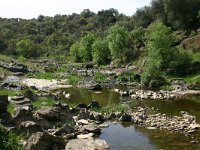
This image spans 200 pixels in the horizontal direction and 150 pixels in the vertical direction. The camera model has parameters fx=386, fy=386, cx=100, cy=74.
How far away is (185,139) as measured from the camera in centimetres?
3788

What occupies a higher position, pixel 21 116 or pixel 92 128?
pixel 21 116

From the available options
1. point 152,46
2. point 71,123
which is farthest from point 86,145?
point 152,46

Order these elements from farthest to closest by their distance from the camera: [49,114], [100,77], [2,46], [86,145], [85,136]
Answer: [2,46] < [100,77] < [49,114] < [85,136] < [86,145]

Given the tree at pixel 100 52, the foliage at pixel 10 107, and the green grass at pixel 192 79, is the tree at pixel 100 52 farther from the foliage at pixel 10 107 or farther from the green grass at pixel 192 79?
the foliage at pixel 10 107

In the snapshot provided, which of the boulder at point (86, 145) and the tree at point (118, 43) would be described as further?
the tree at point (118, 43)

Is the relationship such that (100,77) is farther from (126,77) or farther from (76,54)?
(76,54)

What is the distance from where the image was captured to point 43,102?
52781 mm

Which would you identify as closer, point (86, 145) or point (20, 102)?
point (86, 145)

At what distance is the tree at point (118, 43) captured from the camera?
114 metres

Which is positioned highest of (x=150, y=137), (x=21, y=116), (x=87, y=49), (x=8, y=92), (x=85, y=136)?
(x=87, y=49)

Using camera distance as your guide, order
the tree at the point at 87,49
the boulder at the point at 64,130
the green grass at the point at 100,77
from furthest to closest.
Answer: the tree at the point at 87,49
the green grass at the point at 100,77
the boulder at the point at 64,130

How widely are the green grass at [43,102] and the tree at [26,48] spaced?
435 ft

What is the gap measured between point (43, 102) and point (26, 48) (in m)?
138

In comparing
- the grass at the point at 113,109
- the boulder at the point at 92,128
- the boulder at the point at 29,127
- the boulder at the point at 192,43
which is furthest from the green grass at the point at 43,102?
the boulder at the point at 192,43
